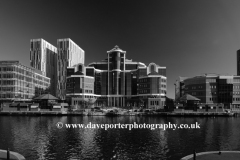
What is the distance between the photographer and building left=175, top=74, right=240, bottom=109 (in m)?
181

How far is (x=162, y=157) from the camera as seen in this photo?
39188 millimetres

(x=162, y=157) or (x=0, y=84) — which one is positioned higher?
(x=0, y=84)

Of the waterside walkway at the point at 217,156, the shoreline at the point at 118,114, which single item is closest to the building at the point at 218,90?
the shoreline at the point at 118,114

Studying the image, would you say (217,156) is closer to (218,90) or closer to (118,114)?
(118,114)

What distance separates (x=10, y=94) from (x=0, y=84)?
11908 mm

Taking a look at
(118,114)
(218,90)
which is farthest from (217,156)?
(218,90)

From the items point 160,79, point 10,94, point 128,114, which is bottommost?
point 128,114

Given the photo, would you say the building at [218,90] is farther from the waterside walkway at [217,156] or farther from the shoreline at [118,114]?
the waterside walkway at [217,156]

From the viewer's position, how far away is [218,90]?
186125mm

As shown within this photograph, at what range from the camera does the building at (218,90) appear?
181 meters

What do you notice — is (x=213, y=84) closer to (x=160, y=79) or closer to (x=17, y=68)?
(x=160, y=79)

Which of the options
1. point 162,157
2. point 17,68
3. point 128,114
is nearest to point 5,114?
point 17,68

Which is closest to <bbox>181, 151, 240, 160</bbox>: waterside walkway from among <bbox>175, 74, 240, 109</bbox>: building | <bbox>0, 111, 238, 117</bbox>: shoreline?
<bbox>0, 111, 238, 117</bbox>: shoreline

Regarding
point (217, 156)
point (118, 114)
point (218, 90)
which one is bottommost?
point (118, 114)
